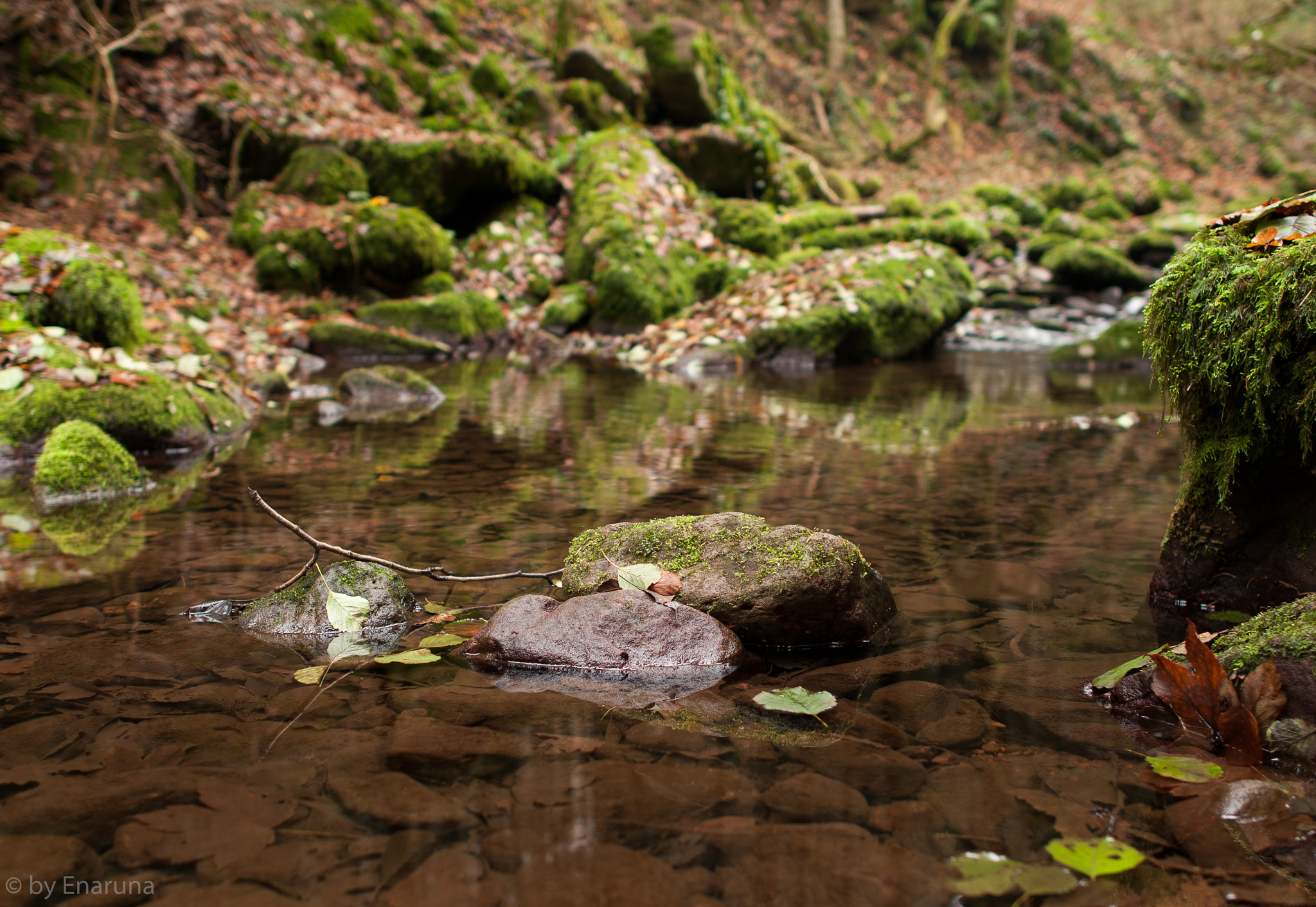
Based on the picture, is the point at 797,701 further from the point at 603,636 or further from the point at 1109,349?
the point at 1109,349

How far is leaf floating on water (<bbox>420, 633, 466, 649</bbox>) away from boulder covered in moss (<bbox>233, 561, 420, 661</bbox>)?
0.11m

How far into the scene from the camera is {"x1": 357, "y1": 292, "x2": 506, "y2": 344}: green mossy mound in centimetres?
1066

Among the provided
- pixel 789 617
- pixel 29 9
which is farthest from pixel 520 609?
pixel 29 9

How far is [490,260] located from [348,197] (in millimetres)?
2303

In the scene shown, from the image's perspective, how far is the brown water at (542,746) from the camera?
138 cm

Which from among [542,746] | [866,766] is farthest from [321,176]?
[866,766]

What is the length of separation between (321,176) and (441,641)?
11.6m

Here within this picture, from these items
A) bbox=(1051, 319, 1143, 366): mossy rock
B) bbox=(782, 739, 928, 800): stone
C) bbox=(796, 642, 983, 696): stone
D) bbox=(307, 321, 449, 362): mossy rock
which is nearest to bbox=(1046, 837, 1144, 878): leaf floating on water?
bbox=(782, 739, 928, 800): stone

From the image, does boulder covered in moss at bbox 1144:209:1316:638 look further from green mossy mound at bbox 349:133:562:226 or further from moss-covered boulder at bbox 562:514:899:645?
green mossy mound at bbox 349:133:562:226

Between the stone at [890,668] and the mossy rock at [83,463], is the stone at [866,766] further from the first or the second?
the mossy rock at [83,463]

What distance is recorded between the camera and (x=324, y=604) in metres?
2.47

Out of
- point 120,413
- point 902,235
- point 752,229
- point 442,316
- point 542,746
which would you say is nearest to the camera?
point 542,746

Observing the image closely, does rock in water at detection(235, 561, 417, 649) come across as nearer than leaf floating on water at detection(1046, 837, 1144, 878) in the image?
No

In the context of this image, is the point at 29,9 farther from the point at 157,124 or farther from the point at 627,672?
the point at 627,672
